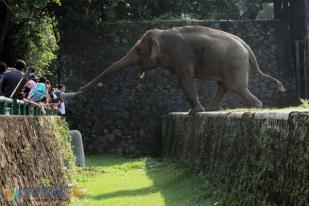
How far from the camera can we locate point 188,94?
12945 millimetres

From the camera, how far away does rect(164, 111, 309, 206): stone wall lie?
493 centimetres

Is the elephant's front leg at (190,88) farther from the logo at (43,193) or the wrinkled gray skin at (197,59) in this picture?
the logo at (43,193)

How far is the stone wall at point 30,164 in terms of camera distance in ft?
18.1

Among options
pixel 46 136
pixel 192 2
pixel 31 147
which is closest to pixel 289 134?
pixel 31 147

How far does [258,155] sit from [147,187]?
183 inches

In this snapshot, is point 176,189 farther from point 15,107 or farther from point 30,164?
point 30,164

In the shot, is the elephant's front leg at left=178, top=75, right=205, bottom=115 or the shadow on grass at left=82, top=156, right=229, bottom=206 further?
the elephant's front leg at left=178, top=75, right=205, bottom=115

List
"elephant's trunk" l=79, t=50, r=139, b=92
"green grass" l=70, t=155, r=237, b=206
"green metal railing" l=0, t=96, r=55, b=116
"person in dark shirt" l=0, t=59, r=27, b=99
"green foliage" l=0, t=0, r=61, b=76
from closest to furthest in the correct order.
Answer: "green metal railing" l=0, t=96, r=55, b=116
"green grass" l=70, t=155, r=237, b=206
"person in dark shirt" l=0, t=59, r=27, b=99
"elephant's trunk" l=79, t=50, r=139, b=92
"green foliage" l=0, t=0, r=61, b=76

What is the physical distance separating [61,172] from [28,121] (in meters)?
2.25

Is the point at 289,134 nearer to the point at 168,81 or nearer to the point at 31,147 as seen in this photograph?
the point at 31,147

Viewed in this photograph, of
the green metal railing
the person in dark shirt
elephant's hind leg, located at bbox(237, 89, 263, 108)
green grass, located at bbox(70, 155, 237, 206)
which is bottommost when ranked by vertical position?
green grass, located at bbox(70, 155, 237, 206)

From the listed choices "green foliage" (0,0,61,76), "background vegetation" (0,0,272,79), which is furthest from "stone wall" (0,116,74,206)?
"green foliage" (0,0,61,76)

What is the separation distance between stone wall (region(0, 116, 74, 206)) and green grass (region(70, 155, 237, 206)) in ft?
2.24

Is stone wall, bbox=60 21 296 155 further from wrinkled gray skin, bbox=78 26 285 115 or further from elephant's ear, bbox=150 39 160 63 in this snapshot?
elephant's ear, bbox=150 39 160 63
